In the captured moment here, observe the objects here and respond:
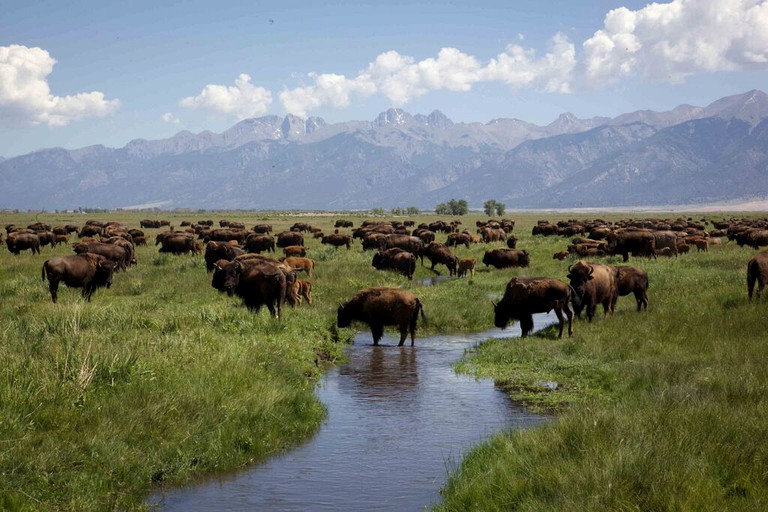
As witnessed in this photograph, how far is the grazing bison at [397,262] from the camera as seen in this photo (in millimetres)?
39688

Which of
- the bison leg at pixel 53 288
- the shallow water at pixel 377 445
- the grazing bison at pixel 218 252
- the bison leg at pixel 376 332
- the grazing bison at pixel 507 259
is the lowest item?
the shallow water at pixel 377 445

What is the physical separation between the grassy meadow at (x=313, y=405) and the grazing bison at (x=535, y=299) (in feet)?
2.38

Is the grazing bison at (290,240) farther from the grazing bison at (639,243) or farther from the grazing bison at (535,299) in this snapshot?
the grazing bison at (535,299)

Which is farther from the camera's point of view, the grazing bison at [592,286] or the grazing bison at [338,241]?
the grazing bison at [338,241]

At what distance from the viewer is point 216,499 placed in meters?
9.88

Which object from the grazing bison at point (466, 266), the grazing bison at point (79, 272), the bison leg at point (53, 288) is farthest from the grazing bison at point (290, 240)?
the bison leg at point (53, 288)

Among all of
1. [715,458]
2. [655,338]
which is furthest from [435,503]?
[655,338]

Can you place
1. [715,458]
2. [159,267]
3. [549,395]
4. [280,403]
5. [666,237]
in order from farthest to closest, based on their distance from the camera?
[666,237], [159,267], [549,395], [280,403], [715,458]

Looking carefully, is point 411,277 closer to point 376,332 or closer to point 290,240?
point 376,332

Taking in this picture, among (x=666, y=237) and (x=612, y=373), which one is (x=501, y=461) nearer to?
(x=612, y=373)

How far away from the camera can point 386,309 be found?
21.5 meters

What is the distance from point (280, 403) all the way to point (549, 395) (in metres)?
5.38

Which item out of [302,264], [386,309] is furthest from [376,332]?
[302,264]

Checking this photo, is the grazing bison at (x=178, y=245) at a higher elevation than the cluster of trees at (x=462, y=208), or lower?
lower
